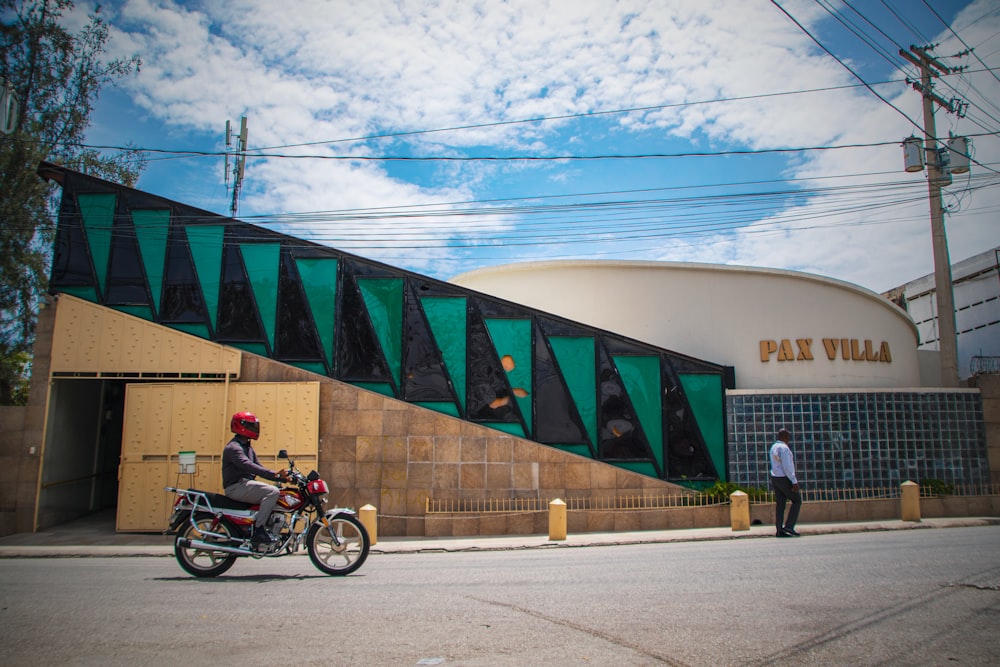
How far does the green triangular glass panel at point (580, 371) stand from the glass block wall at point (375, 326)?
0.03 m

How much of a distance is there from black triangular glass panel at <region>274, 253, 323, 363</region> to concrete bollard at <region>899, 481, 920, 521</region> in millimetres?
12591

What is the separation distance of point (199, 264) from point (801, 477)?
1462 cm

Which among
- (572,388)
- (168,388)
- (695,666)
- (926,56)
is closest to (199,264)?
(168,388)

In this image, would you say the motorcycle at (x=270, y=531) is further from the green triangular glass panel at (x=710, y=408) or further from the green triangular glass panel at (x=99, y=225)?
the green triangular glass panel at (x=710, y=408)

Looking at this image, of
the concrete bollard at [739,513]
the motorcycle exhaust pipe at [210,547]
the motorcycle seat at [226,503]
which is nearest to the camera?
the motorcycle exhaust pipe at [210,547]

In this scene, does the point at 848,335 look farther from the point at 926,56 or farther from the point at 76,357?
the point at 76,357

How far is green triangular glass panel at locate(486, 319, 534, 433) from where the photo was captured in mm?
16906

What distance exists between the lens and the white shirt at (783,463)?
12.6m

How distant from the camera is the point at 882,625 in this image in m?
5.89

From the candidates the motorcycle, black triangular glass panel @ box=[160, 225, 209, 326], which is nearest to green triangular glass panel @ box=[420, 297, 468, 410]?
black triangular glass panel @ box=[160, 225, 209, 326]

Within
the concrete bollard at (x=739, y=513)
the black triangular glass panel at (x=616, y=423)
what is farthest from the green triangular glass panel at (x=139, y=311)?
the concrete bollard at (x=739, y=513)

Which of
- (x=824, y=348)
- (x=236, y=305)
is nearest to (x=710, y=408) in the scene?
(x=824, y=348)

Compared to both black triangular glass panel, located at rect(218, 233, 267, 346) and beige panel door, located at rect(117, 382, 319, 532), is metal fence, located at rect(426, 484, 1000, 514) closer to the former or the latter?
beige panel door, located at rect(117, 382, 319, 532)

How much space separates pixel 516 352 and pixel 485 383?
1.04m
